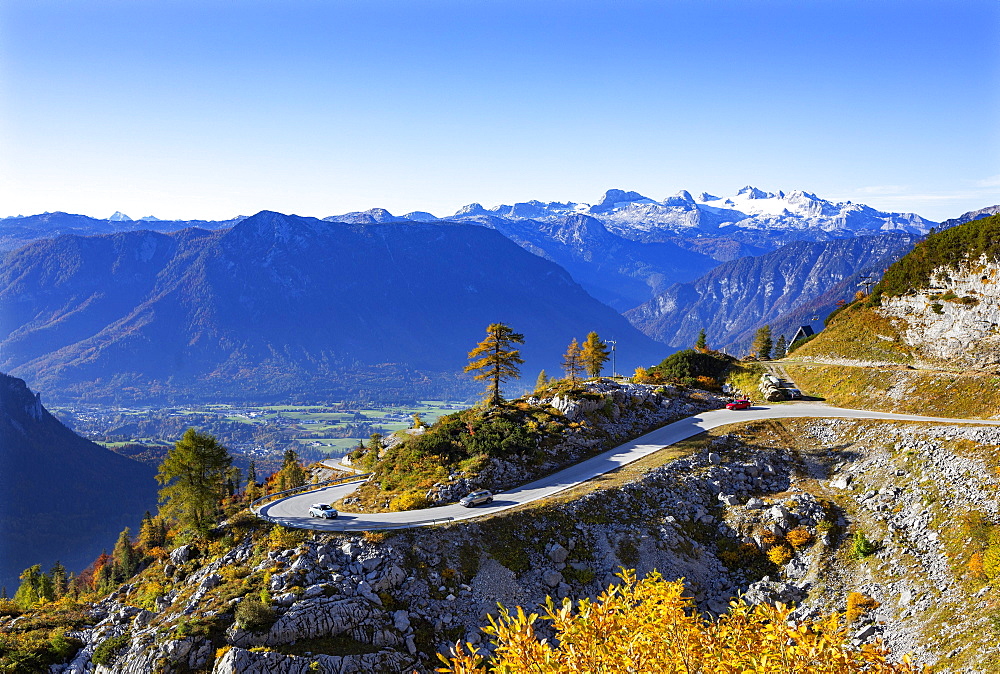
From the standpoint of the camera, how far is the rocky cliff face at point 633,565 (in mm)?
28781

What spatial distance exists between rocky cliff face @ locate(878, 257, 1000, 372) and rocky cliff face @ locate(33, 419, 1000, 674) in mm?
23900

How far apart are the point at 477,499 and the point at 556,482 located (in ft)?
25.3

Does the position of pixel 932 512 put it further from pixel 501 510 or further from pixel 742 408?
pixel 501 510

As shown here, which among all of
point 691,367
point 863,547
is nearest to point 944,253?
point 691,367

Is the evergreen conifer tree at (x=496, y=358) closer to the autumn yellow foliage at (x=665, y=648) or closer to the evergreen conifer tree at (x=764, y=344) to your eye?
the autumn yellow foliage at (x=665, y=648)

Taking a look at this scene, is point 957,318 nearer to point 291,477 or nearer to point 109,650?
point 109,650

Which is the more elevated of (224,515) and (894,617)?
(224,515)

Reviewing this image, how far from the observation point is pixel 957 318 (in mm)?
64938

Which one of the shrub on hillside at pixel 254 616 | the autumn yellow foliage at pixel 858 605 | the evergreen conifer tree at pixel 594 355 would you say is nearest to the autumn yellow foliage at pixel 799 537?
the autumn yellow foliage at pixel 858 605

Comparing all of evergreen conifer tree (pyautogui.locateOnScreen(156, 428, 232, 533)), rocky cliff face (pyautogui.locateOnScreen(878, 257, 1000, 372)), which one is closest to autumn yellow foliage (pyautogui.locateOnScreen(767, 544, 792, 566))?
rocky cliff face (pyautogui.locateOnScreen(878, 257, 1000, 372))

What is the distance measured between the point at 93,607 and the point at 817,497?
52758 millimetres

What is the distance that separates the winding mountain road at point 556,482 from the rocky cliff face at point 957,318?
18.6 meters

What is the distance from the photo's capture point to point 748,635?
12.4m

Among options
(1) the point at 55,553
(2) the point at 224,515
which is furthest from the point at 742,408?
(1) the point at 55,553
